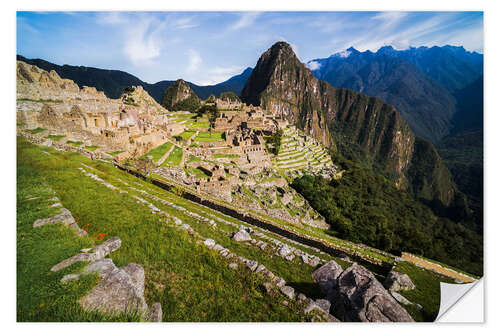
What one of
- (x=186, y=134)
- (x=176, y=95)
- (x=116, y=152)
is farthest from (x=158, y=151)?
(x=176, y=95)

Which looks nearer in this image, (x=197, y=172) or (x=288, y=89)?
(x=197, y=172)

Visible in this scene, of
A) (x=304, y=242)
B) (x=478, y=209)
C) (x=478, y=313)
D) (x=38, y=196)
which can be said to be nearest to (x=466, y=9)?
(x=478, y=209)

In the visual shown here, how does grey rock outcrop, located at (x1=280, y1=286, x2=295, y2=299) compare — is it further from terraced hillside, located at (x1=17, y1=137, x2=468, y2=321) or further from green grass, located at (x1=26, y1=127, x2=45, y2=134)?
green grass, located at (x1=26, y1=127, x2=45, y2=134)

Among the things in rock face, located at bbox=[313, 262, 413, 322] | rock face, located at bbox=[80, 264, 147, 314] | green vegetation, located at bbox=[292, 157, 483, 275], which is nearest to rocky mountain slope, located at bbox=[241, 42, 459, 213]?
green vegetation, located at bbox=[292, 157, 483, 275]

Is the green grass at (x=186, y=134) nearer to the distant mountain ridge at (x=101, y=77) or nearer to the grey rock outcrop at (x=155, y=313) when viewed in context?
the distant mountain ridge at (x=101, y=77)

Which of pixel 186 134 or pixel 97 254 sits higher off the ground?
pixel 186 134

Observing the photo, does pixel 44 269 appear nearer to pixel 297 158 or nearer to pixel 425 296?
pixel 425 296
